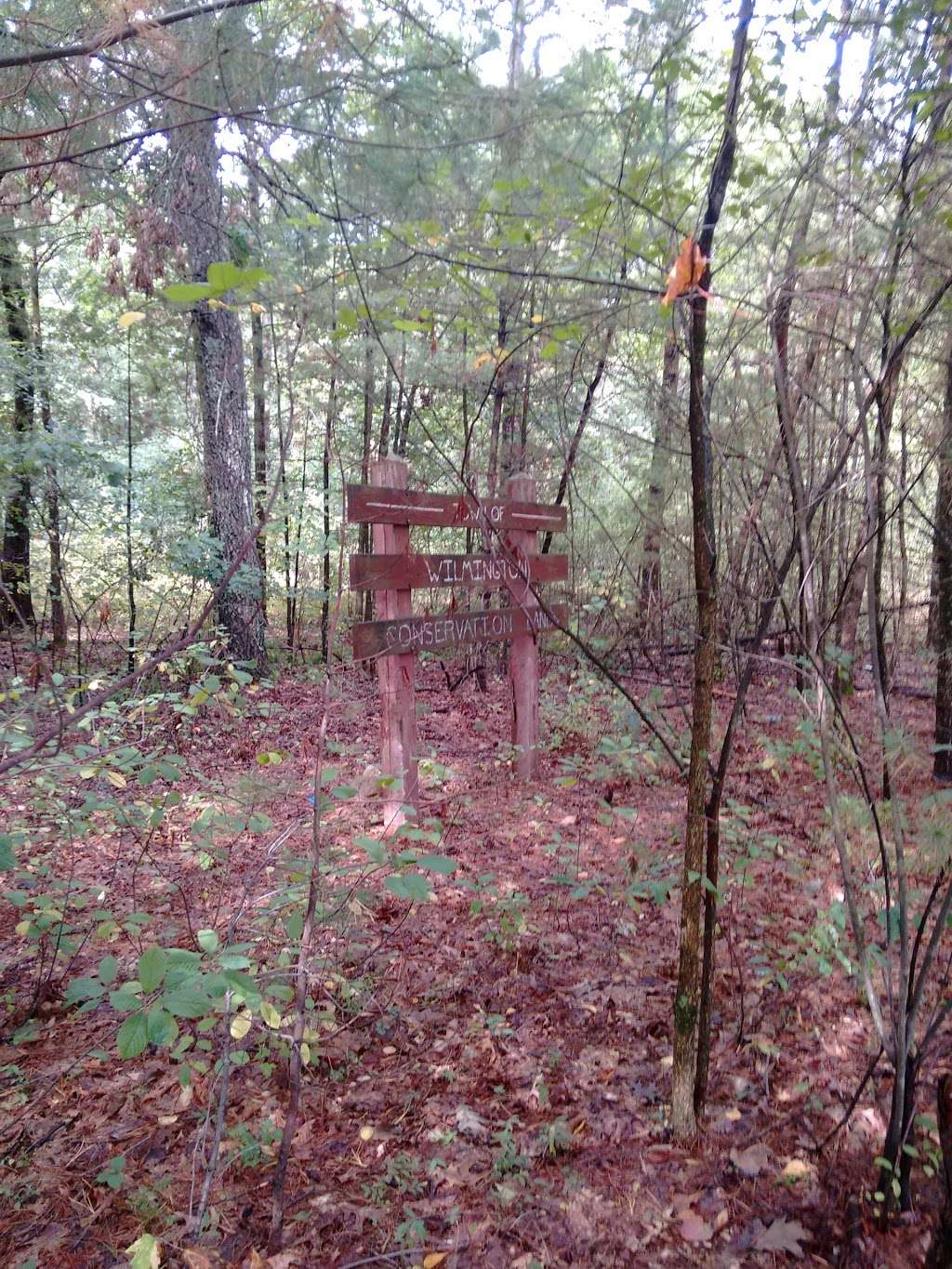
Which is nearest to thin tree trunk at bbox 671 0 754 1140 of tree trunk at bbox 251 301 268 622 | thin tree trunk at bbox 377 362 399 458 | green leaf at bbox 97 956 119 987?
green leaf at bbox 97 956 119 987

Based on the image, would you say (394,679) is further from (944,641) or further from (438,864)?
(944,641)

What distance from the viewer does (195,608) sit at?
8844 millimetres

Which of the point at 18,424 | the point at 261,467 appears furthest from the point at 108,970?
the point at 261,467

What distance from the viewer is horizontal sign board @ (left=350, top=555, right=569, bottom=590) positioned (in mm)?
4453

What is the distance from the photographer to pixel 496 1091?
8.77 feet

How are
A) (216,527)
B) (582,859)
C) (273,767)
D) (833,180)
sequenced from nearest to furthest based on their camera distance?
(833,180) < (582,859) < (273,767) < (216,527)

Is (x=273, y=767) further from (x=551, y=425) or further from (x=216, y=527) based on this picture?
(x=551, y=425)

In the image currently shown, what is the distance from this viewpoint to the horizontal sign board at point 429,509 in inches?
171

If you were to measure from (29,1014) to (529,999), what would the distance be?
213 cm

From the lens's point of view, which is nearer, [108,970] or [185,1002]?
[185,1002]

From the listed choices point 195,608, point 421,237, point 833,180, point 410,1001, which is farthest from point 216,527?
point 833,180

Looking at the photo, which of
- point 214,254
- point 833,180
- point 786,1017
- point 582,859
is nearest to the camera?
point 833,180

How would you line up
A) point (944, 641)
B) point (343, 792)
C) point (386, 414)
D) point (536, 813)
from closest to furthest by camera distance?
point (343, 792) < point (536, 813) < point (944, 641) < point (386, 414)

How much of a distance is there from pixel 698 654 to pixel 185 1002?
1.64 m
